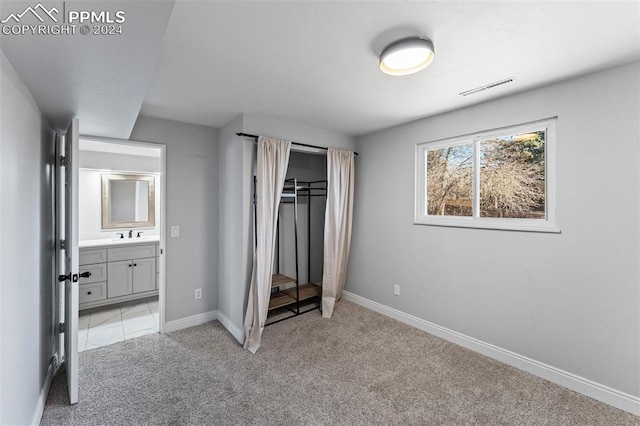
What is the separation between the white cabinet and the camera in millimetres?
3434

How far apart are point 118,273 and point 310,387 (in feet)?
10.1

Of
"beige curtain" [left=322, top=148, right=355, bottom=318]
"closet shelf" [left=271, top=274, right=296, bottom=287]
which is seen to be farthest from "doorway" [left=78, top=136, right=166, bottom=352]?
"beige curtain" [left=322, top=148, right=355, bottom=318]

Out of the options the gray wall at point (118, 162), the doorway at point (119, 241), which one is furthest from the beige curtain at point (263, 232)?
the gray wall at point (118, 162)

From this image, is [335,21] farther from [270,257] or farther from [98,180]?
[98,180]

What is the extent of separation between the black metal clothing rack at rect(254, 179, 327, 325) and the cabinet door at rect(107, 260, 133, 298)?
195 centimetres

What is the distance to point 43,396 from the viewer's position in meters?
1.86

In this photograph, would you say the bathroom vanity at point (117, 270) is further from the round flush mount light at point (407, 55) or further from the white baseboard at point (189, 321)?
the round flush mount light at point (407, 55)

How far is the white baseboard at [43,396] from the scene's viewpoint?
65.9 inches

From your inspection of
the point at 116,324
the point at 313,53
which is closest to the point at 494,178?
the point at 313,53

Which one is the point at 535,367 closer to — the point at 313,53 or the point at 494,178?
the point at 494,178

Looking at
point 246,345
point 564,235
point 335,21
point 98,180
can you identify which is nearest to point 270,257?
point 246,345

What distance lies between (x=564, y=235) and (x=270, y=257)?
252 centimetres

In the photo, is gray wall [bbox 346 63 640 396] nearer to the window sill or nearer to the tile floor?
the window sill

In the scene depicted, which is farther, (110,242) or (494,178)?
(110,242)
